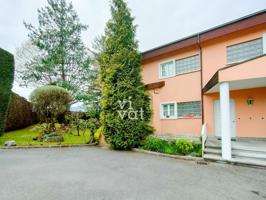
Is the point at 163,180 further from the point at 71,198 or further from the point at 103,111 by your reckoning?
the point at 103,111

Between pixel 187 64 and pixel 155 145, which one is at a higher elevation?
pixel 187 64

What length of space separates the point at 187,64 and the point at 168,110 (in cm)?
343

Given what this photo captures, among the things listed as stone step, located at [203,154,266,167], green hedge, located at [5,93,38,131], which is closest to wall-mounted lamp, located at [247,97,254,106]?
stone step, located at [203,154,266,167]

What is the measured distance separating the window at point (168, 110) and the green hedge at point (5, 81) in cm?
1076

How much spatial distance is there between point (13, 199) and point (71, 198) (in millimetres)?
1281

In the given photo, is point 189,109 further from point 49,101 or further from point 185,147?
point 49,101

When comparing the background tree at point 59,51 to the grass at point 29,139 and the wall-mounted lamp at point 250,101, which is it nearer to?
the grass at point 29,139

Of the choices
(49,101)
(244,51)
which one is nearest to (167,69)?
(244,51)

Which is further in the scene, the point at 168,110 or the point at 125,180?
the point at 168,110

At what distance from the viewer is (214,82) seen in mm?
10062

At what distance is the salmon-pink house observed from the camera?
941 centimetres

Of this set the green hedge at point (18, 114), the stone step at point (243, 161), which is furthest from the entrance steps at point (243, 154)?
the green hedge at point (18, 114)

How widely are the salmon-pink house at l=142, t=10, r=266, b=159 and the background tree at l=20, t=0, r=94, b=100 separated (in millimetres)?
11842

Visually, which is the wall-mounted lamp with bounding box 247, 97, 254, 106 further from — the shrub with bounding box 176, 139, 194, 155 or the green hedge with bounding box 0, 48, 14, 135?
the green hedge with bounding box 0, 48, 14, 135
